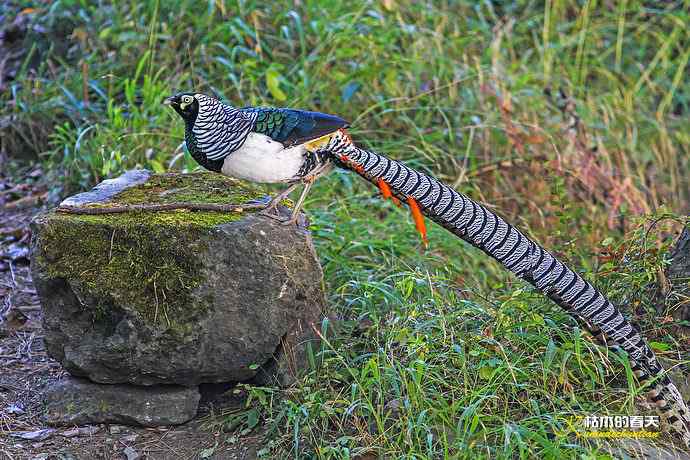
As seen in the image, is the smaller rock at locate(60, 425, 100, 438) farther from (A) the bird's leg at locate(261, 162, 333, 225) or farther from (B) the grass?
(A) the bird's leg at locate(261, 162, 333, 225)

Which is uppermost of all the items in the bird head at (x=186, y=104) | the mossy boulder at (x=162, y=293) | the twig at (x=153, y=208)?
the bird head at (x=186, y=104)

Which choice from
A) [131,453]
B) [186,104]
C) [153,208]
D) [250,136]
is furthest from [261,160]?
[131,453]

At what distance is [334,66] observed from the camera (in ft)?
19.9

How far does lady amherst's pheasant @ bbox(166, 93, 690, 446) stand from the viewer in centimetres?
352

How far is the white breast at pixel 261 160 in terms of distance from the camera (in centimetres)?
354

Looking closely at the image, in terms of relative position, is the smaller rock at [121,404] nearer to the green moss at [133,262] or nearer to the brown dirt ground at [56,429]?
the brown dirt ground at [56,429]

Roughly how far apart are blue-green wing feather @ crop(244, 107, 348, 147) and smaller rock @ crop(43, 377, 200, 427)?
3.90 ft

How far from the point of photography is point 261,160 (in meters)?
3.56

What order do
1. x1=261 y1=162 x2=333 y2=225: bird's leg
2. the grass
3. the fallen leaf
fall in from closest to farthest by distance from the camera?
the grass
the fallen leaf
x1=261 y1=162 x2=333 y2=225: bird's leg

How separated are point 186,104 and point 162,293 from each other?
84 cm

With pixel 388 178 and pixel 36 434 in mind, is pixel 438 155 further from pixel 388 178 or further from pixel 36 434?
pixel 36 434

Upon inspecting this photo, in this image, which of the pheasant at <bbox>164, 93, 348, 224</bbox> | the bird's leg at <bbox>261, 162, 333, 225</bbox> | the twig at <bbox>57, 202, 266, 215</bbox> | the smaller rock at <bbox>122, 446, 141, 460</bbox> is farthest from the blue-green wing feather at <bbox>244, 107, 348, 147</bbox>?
the smaller rock at <bbox>122, 446, 141, 460</bbox>

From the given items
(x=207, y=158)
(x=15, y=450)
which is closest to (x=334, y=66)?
(x=207, y=158)

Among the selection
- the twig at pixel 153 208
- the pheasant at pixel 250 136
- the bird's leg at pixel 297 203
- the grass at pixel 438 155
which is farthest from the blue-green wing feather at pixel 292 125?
the grass at pixel 438 155
